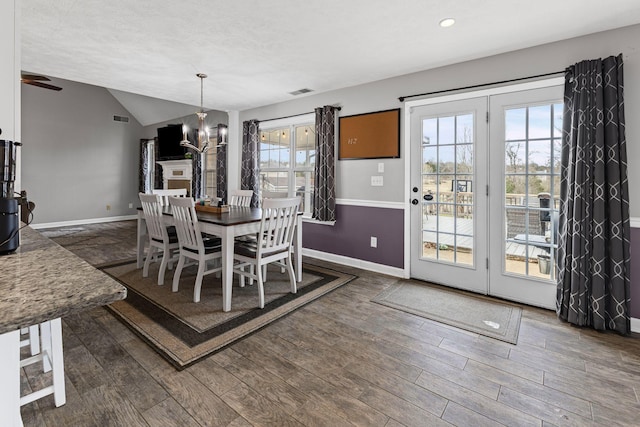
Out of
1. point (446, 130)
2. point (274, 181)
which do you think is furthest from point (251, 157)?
point (446, 130)

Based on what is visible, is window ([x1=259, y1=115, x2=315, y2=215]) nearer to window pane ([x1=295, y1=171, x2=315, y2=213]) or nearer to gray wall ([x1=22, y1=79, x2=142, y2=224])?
window pane ([x1=295, y1=171, x2=315, y2=213])

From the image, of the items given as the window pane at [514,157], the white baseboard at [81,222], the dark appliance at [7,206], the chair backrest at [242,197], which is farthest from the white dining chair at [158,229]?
the white baseboard at [81,222]

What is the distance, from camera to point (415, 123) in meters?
3.52

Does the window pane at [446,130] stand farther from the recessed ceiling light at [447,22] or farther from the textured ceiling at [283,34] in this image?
the recessed ceiling light at [447,22]

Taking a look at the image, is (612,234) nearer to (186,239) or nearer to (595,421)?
(595,421)

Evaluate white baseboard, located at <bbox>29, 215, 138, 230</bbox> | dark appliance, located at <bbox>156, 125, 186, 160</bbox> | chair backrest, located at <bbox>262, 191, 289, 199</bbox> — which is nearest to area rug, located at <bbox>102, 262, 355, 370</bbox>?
chair backrest, located at <bbox>262, 191, 289, 199</bbox>

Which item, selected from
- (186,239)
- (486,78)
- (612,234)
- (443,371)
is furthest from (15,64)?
(612,234)

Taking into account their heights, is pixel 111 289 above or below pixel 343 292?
above

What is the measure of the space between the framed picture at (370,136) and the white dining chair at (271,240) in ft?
4.35

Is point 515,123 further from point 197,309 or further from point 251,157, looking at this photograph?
point 251,157

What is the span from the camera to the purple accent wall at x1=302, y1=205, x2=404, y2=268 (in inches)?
147

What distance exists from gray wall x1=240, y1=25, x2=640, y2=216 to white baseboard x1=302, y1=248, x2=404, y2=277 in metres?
0.84

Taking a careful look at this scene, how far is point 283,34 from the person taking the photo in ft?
8.71

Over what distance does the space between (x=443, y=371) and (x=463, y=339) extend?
1.62ft
